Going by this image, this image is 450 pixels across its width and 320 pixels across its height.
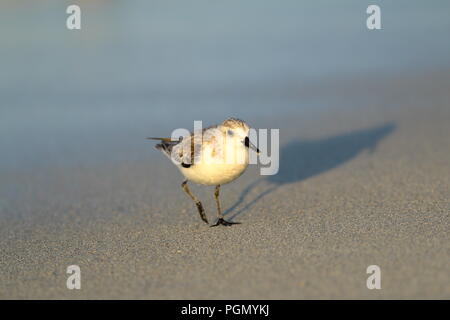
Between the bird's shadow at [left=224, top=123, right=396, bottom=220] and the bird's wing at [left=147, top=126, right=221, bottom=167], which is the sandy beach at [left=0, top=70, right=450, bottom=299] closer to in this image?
the bird's shadow at [left=224, top=123, right=396, bottom=220]

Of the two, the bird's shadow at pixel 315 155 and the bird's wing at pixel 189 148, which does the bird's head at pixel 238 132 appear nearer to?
the bird's wing at pixel 189 148

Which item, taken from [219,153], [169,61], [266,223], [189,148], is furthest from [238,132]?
[169,61]

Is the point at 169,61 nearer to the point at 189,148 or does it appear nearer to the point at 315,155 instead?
the point at 315,155

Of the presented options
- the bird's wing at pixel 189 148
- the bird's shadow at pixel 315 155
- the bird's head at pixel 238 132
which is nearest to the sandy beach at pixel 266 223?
the bird's shadow at pixel 315 155

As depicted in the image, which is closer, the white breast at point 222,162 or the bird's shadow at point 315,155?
the white breast at point 222,162

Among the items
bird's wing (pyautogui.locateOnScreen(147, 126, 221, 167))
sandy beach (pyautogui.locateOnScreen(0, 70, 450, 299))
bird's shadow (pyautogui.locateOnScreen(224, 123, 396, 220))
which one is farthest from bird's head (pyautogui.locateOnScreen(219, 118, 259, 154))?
bird's shadow (pyautogui.locateOnScreen(224, 123, 396, 220))

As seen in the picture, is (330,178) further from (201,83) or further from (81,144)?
(201,83)
